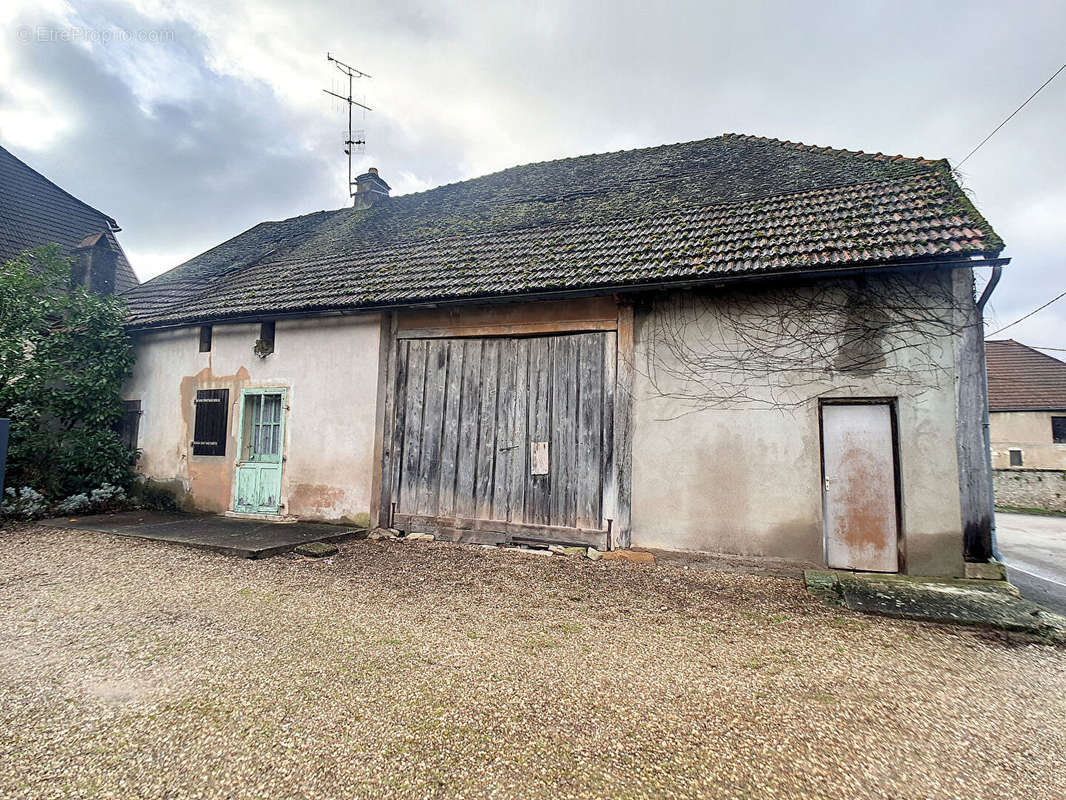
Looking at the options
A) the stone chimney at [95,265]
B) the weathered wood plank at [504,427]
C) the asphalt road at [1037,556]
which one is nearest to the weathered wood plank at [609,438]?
the weathered wood plank at [504,427]

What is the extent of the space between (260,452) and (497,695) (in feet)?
23.4

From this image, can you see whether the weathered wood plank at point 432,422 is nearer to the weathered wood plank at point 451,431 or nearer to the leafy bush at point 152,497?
the weathered wood plank at point 451,431

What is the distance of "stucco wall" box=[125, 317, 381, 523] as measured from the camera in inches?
314

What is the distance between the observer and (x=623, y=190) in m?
9.33

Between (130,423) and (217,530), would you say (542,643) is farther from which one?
(130,423)

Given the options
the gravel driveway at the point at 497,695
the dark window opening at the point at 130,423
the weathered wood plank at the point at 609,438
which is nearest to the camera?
the gravel driveway at the point at 497,695

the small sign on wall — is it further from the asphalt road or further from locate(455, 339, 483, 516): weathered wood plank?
the asphalt road

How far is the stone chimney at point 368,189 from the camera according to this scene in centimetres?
1311

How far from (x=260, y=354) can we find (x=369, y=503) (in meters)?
3.26

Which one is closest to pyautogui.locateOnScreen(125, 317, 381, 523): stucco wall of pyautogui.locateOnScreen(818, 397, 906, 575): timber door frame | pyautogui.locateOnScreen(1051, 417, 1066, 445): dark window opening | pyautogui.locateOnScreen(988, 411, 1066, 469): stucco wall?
pyautogui.locateOnScreen(818, 397, 906, 575): timber door frame

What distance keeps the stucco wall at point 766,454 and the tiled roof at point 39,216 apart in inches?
592

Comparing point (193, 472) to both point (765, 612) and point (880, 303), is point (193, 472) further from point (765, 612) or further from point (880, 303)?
point (880, 303)

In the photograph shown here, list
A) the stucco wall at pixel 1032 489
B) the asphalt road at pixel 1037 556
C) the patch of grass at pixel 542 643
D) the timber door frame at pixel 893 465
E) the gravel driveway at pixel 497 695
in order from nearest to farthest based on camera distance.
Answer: the gravel driveway at pixel 497 695, the patch of grass at pixel 542 643, the timber door frame at pixel 893 465, the asphalt road at pixel 1037 556, the stucco wall at pixel 1032 489

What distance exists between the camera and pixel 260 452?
8.70 metres
